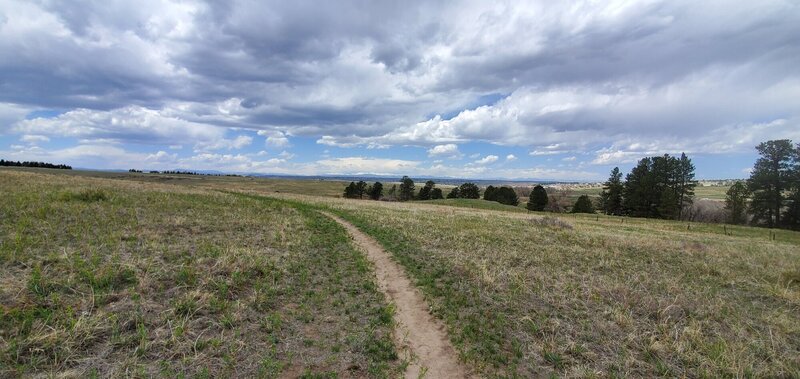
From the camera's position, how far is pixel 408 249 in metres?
17.4

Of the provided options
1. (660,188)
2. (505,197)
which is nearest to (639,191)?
(660,188)

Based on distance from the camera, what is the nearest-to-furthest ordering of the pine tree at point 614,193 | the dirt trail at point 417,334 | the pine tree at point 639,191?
the dirt trail at point 417,334, the pine tree at point 639,191, the pine tree at point 614,193

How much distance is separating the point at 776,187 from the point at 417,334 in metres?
79.5

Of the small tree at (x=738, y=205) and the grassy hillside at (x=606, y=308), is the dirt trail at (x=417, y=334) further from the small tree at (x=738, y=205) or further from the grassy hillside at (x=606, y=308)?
the small tree at (x=738, y=205)

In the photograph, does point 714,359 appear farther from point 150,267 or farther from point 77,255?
point 77,255

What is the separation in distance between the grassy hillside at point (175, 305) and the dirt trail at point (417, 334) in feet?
1.33

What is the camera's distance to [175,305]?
26.4 ft

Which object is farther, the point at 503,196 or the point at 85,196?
the point at 503,196

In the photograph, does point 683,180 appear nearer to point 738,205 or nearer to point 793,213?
point 738,205

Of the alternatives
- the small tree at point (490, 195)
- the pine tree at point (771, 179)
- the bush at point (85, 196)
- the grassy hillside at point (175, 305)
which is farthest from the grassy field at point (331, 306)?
the small tree at point (490, 195)

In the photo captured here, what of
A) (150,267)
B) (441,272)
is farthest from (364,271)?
(150,267)

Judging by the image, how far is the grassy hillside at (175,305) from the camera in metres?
6.37

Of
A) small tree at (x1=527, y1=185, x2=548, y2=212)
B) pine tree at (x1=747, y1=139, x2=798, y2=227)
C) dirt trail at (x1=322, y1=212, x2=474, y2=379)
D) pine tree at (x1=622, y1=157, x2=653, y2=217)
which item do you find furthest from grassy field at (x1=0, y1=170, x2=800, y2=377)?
small tree at (x1=527, y1=185, x2=548, y2=212)

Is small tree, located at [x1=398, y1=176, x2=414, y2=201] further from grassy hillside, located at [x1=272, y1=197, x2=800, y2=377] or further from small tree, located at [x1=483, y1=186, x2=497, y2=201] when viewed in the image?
grassy hillside, located at [x1=272, y1=197, x2=800, y2=377]
